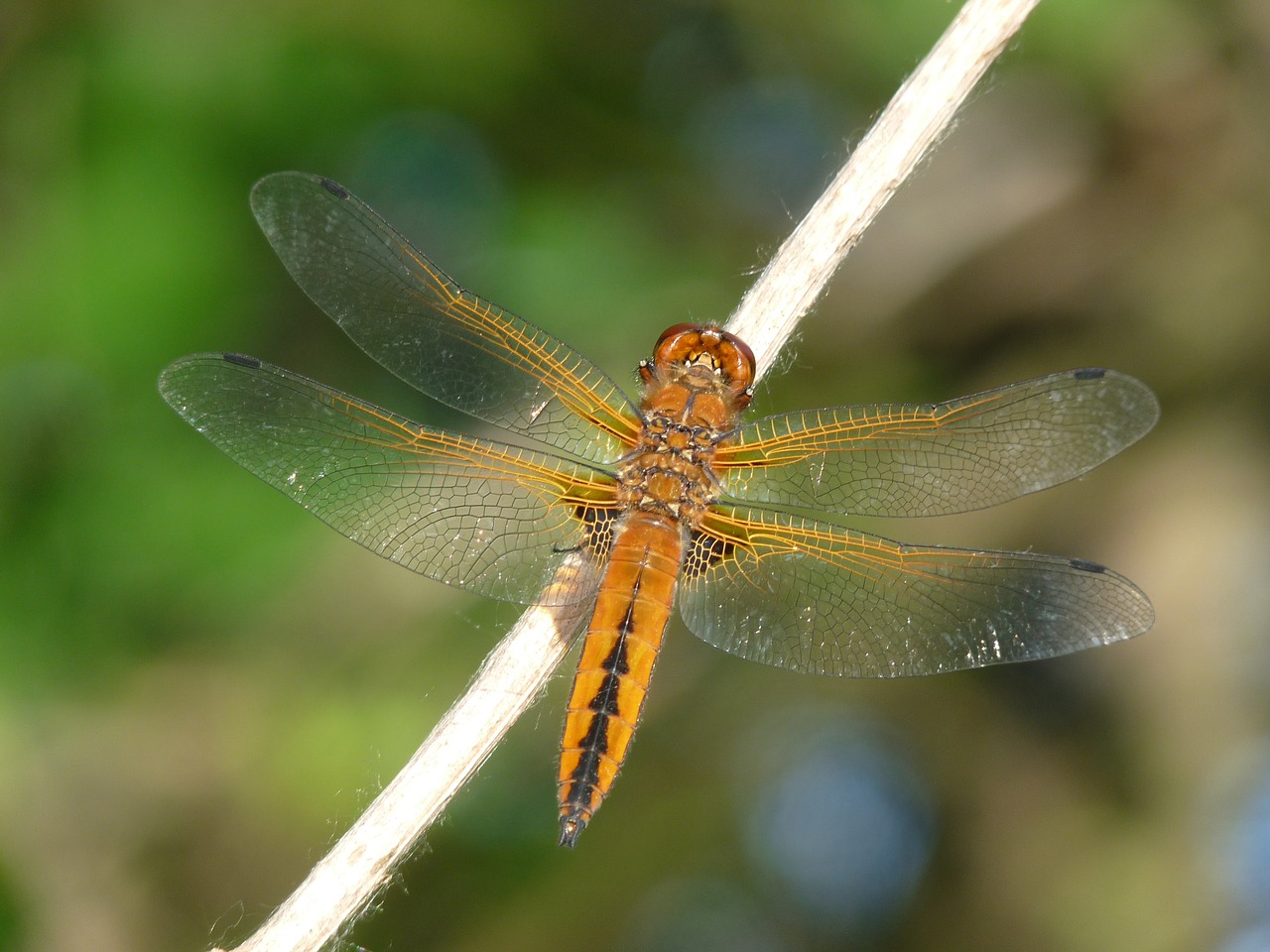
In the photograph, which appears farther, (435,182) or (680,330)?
(435,182)

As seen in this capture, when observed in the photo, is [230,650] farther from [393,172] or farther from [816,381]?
[816,381]

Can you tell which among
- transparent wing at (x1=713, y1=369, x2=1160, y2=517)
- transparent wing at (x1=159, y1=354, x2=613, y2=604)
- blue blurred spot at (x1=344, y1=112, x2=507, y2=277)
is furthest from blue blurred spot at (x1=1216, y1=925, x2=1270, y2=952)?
blue blurred spot at (x1=344, y1=112, x2=507, y2=277)

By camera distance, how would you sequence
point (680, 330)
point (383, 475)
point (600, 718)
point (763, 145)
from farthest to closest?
point (763, 145) → point (680, 330) → point (383, 475) → point (600, 718)

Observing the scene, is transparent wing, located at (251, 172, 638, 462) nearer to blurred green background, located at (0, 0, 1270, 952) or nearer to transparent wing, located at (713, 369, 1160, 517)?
transparent wing, located at (713, 369, 1160, 517)

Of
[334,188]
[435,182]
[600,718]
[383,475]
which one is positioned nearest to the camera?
[600,718]

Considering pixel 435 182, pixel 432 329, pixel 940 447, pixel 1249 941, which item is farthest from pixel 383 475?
pixel 1249 941

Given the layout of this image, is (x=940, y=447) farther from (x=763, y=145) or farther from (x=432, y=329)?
(x=763, y=145)
